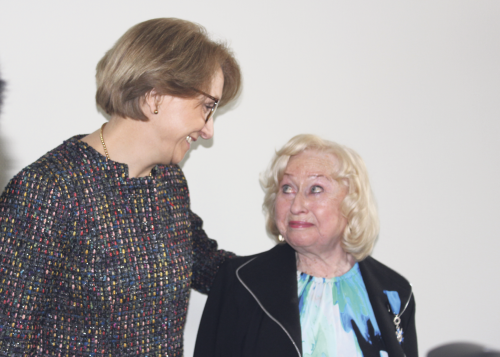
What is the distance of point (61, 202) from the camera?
146 centimetres

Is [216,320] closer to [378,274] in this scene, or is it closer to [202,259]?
[202,259]

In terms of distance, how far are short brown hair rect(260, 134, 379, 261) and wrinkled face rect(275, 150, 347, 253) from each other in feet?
0.08

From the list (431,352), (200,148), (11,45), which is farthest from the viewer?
(200,148)

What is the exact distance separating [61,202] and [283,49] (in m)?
1.32

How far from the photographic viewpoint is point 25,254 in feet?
4.55

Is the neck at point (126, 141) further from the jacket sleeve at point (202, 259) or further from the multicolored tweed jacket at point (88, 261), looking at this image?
the jacket sleeve at point (202, 259)

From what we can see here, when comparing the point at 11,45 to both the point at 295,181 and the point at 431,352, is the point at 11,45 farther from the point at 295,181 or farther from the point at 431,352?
the point at 431,352

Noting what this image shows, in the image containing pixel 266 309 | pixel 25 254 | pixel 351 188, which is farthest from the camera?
pixel 351 188

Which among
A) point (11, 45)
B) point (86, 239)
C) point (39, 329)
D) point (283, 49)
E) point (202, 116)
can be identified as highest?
point (283, 49)

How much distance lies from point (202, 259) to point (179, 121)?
0.69 m

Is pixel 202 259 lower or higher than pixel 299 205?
lower

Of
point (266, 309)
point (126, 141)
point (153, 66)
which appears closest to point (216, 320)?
point (266, 309)

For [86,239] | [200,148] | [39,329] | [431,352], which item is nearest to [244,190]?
[200,148]

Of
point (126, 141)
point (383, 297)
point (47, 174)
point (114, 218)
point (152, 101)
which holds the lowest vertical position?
point (383, 297)
